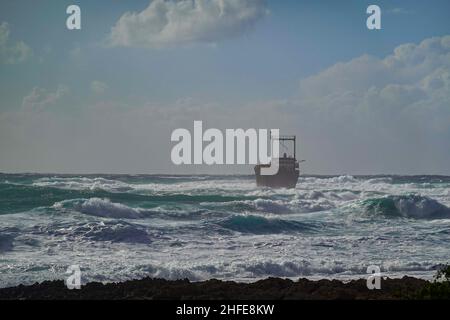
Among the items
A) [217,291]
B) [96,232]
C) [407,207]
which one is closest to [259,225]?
[96,232]

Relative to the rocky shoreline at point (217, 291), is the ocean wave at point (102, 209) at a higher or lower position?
higher

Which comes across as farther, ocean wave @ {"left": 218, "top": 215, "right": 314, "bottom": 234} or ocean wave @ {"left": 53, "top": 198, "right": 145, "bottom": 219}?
ocean wave @ {"left": 53, "top": 198, "right": 145, "bottom": 219}

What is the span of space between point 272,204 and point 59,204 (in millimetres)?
8643

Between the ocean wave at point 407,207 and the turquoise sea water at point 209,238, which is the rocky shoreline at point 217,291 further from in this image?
the ocean wave at point 407,207

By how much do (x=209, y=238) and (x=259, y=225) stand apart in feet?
8.10

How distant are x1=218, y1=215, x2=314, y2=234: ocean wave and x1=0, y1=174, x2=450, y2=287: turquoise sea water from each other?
0.03 m

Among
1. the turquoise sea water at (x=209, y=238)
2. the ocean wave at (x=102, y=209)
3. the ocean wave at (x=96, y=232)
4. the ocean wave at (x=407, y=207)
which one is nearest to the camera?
the turquoise sea water at (x=209, y=238)

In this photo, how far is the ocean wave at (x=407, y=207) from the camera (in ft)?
75.8

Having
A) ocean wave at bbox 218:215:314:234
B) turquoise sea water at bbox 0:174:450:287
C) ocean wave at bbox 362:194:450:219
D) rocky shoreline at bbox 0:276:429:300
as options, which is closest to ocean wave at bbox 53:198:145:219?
turquoise sea water at bbox 0:174:450:287

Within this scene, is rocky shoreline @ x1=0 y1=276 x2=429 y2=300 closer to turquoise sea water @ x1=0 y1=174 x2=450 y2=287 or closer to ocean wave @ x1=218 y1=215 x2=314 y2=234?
turquoise sea water @ x1=0 y1=174 x2=450 y2=287

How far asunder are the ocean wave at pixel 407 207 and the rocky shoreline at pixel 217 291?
1347 cm

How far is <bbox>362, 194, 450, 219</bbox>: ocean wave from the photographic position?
2311 cm

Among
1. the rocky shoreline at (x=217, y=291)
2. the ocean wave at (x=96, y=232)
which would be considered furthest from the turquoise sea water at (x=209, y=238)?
the rocky shoreline at (x=217, y=291)
